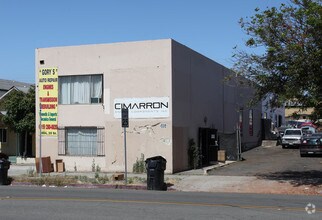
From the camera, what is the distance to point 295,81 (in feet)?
57.6

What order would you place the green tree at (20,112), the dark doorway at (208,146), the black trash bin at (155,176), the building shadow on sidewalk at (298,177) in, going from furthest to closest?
the green tree at (20,112), the dark doorway at (208,146), the building shadow on sidewalk at (298,177), the black trash bin at (155,176)

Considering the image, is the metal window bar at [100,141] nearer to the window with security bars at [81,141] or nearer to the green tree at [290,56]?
the window with security bars at [81,141]

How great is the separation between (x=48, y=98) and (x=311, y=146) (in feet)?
56.2

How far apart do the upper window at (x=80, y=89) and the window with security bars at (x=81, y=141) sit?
153 cm

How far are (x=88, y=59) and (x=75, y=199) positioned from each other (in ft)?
41.1

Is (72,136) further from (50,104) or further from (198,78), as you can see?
(198,78)

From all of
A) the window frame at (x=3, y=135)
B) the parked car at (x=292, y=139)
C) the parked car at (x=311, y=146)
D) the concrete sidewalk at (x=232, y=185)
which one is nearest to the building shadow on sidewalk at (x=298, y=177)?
the concrete sidewalk at (x=232, y=185)

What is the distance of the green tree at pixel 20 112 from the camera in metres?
31.1

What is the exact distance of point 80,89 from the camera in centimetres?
2536

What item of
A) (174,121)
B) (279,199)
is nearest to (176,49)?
(174,121)

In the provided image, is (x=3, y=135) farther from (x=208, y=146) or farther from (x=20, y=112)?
(x=208, y=146)

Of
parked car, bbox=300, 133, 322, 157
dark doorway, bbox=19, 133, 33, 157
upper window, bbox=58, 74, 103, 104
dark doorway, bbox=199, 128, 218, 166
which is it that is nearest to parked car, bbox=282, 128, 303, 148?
parked car, bbox=300, 133, 322, 157

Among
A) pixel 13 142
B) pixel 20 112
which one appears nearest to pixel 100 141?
pixel 20 112

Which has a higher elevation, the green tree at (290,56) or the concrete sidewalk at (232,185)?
the green tree at (290,56)
